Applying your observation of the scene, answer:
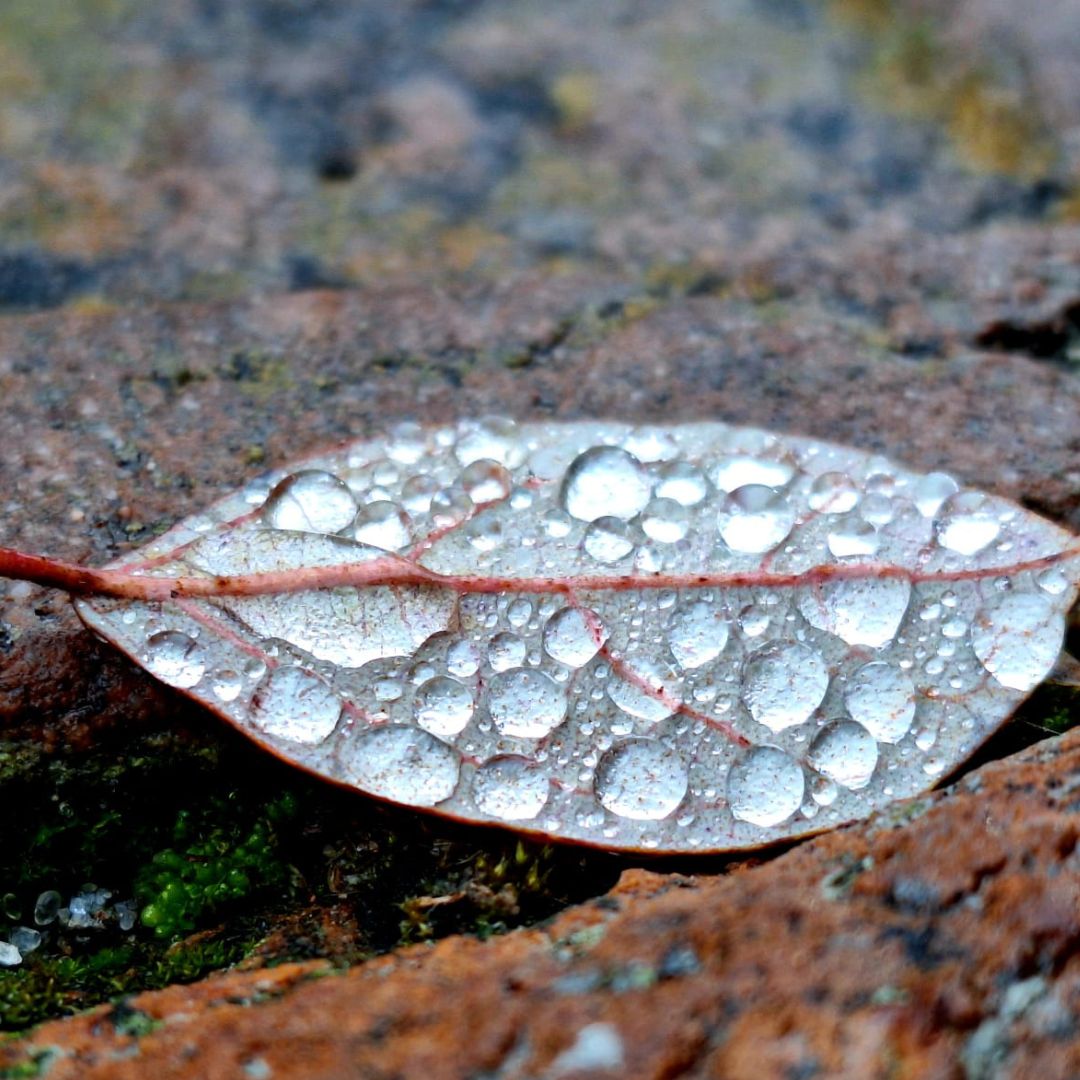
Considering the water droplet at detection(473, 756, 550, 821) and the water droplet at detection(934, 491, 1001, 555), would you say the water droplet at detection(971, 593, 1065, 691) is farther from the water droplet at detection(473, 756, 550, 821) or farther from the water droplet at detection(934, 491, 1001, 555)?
the water droplet at detection(473, 756, 550, 821)

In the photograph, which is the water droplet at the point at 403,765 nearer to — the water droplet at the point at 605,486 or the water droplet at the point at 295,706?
the water droplet at the point at 295,706

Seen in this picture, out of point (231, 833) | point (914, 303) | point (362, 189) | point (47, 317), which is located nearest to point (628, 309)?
point (914, 303)

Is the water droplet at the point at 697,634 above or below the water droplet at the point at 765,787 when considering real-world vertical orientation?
above

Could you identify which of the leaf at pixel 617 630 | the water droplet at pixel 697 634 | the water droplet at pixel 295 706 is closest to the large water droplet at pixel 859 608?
the leaf at pixel 617 630

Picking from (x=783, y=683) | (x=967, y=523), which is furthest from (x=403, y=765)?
(x=967, y=523)

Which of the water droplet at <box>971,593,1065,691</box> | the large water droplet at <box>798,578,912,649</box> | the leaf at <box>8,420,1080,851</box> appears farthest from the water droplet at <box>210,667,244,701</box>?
the water droplet at <box>971,593,1065,691</box>

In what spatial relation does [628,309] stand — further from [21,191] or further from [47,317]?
[21,191]
